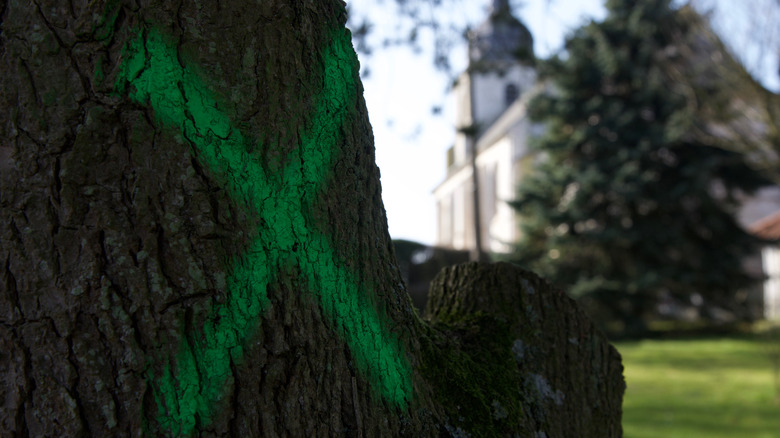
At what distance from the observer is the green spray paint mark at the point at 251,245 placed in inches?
43.3

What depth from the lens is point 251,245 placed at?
1.15 metres

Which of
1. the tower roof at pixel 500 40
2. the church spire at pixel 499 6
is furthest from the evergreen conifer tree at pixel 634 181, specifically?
the church spire at pixel 499 6

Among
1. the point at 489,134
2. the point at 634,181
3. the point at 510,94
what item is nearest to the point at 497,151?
the point at 489,134

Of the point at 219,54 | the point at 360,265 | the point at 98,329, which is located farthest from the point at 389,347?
the point at 219,54

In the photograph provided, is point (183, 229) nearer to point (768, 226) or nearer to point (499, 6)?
point (499, 6)

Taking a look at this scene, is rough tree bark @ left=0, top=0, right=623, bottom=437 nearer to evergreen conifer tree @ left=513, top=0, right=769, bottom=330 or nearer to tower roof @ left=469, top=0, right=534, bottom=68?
tower roof @ left=469, top=0, right=534, bottom=68

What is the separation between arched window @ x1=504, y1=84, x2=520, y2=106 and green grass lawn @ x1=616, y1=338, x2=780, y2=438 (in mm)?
27040

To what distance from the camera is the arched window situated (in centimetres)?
3712

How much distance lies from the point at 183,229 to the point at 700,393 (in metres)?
7.47

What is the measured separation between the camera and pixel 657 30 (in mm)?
14562

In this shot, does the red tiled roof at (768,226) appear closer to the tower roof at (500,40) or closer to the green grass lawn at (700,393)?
the green grass lawn at (700,393)

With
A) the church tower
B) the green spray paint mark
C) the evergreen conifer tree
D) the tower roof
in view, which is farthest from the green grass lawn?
the green spray paint mark

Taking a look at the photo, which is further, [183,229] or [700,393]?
[700,393]

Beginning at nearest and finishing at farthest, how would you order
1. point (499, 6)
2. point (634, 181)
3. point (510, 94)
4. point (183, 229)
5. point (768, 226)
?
point (183, 229) < point (499, 6) < point (634, 181) < point (768, 226) < point (510, 94)
